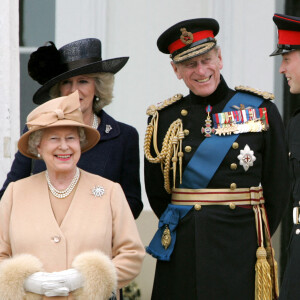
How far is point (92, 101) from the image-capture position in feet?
17.3

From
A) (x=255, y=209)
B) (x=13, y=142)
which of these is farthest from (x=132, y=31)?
(x=255, y=209)

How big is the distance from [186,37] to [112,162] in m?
0.81

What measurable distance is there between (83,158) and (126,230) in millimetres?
700

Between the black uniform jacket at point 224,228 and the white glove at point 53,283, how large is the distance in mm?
925

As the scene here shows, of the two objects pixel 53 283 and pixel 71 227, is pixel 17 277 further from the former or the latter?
pixel 71 227

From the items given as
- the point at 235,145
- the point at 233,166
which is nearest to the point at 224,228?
the point at 233,166

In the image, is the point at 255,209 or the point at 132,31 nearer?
the point at 255,209

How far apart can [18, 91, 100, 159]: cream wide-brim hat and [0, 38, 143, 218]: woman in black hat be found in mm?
390

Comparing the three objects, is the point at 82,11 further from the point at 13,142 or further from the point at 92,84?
the point at 92,84

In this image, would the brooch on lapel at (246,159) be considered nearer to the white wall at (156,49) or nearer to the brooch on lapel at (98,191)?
the brooch on lapel at (98,191)

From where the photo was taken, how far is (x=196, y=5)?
7266 mm

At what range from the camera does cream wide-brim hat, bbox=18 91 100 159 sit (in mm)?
4559

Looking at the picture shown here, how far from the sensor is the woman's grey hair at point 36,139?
15.3 ft

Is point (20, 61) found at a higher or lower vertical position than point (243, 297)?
higher
